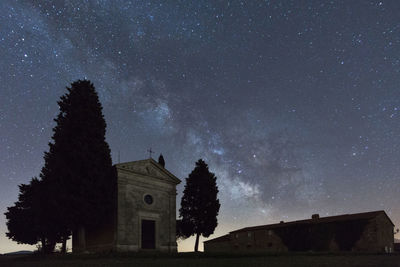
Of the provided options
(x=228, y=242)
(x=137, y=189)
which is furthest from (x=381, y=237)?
(x=137, y=189)

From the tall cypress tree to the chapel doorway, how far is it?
389cm

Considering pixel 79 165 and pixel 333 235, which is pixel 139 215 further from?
pixel 333 235

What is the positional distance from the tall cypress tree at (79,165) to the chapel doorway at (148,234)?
153 inches

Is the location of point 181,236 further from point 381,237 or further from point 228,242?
point 381,237

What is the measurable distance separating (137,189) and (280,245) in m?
28.0

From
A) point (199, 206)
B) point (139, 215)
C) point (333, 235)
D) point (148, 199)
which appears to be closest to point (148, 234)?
point (139, 215)

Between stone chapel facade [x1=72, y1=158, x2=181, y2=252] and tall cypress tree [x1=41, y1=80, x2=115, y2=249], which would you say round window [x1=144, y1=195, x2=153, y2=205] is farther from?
tall cypress tree [x1=41, y1=80, x2=115, y2=249]

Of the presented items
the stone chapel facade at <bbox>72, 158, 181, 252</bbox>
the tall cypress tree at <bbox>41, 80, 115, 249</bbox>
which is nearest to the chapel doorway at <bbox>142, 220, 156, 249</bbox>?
the stone chapel facade at <bbox>72, 158, 181, 252</bbox>

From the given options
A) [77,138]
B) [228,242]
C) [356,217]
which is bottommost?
[228,242]

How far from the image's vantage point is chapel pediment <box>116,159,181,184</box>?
31422mm

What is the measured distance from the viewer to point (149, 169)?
110ft

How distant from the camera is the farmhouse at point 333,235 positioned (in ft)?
136

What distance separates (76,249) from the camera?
27297mm

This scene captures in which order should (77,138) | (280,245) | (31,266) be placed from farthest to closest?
(280,245) < (77,138) < (31,266)
